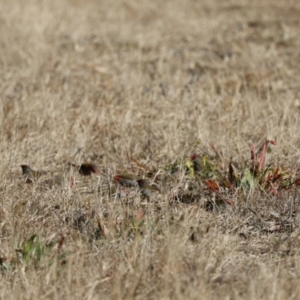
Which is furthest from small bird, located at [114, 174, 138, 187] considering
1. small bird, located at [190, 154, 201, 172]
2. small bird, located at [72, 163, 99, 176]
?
small bird, located at [190, 154, 201, 172]

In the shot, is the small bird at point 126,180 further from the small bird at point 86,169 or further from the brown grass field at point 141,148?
the small bird at point 86,169

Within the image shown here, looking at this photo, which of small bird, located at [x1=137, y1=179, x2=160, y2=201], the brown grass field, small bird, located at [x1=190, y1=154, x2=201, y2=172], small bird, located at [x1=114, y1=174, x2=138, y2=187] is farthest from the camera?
small bird, located at [x1=190, y1=154, x2=201, y2=172]

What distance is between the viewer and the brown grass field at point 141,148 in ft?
8.84

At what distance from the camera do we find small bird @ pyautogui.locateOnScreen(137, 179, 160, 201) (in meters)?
3.58

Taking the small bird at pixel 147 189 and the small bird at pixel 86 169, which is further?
the small bird at pixel 86 169

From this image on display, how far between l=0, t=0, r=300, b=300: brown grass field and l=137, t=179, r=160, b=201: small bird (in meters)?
0.04

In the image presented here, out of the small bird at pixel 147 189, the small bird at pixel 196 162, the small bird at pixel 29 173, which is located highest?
the small bird at pixel 196 162

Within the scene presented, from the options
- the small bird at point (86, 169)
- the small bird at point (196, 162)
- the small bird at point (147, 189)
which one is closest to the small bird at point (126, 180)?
the small bird at point (147, 189)

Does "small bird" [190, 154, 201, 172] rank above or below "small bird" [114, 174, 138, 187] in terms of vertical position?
above

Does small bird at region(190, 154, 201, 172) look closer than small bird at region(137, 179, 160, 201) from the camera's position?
No

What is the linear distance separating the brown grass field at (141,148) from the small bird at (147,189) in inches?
1.5

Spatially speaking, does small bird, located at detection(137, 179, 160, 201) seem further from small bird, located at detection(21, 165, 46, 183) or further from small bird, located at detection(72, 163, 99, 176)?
small bird, located at detection(21, 165, 46, 183)

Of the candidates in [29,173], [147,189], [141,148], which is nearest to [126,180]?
[147,189]

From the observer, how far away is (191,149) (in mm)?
4309
